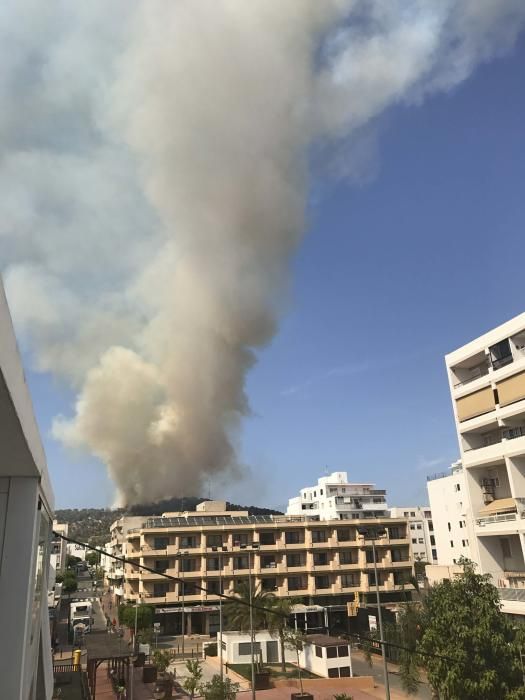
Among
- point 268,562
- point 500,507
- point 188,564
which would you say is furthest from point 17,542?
point 268,562

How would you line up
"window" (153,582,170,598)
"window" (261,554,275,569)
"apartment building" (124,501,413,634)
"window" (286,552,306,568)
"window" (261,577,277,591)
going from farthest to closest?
"window" (286,552,306,568) < "window" (261,554,275,569) < "window" (261,577,277,591) < "apartment building" (124,501,413,634) < "window" (153,582,170,598)

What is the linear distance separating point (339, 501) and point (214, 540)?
166 feet

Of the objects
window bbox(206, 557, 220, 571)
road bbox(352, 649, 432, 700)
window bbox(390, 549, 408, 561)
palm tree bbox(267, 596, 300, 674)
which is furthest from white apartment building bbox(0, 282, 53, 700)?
window bbox(390, 549, 408, 561)

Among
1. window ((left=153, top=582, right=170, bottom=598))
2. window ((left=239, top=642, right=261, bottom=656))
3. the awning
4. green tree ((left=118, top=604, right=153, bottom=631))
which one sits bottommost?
window ((left=239, top=642, right=261, bottom=656))

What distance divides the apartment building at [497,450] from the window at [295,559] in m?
29.9

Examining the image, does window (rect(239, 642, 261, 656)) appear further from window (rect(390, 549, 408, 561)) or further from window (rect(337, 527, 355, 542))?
window (rect(390, 549, 408, 561))

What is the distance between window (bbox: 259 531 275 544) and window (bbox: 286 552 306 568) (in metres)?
2.45

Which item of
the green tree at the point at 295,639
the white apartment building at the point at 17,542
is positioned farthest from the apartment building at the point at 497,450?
the white apartment building at the point at 17,542

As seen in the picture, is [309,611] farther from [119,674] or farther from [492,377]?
[492,377]

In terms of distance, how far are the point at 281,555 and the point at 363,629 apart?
39.8ft

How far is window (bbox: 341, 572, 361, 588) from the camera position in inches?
2400

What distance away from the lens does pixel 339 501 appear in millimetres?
106562

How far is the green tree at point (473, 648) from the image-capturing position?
A: 16.9m

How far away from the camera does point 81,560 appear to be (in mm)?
169125
